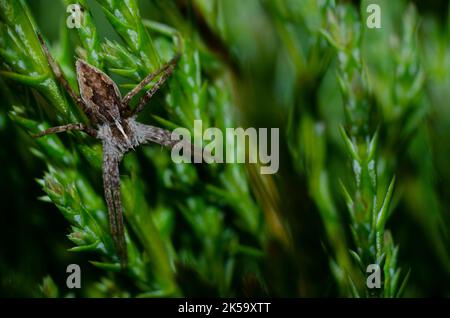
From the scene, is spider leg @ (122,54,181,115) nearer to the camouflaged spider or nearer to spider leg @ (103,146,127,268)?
the camouflaged spider

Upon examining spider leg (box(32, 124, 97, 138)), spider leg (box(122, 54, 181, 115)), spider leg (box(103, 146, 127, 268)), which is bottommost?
spider leg (box(103, 146, 127, 268))

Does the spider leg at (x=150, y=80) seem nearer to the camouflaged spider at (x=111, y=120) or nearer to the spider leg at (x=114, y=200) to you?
the camouflaged spider at (x=111, y=120)

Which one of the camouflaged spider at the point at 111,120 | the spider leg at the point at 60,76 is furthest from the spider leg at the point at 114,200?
the spider leg at the point at 60,76

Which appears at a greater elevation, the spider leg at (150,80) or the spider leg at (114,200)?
the spider leg at (150,80)

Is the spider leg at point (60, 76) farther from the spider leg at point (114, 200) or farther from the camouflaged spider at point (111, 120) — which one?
the spider leg at point (114, 200)

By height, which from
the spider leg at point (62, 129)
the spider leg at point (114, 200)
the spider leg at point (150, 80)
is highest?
the spider leg at point (150, 80)

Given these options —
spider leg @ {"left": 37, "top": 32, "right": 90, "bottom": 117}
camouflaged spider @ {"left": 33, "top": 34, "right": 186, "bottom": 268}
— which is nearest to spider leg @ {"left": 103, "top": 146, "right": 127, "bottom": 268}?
camouflaged spider @ {"left": 33, "top": 34, "right": 186, "bottom": 268}

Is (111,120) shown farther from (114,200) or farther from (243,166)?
(243,166)
